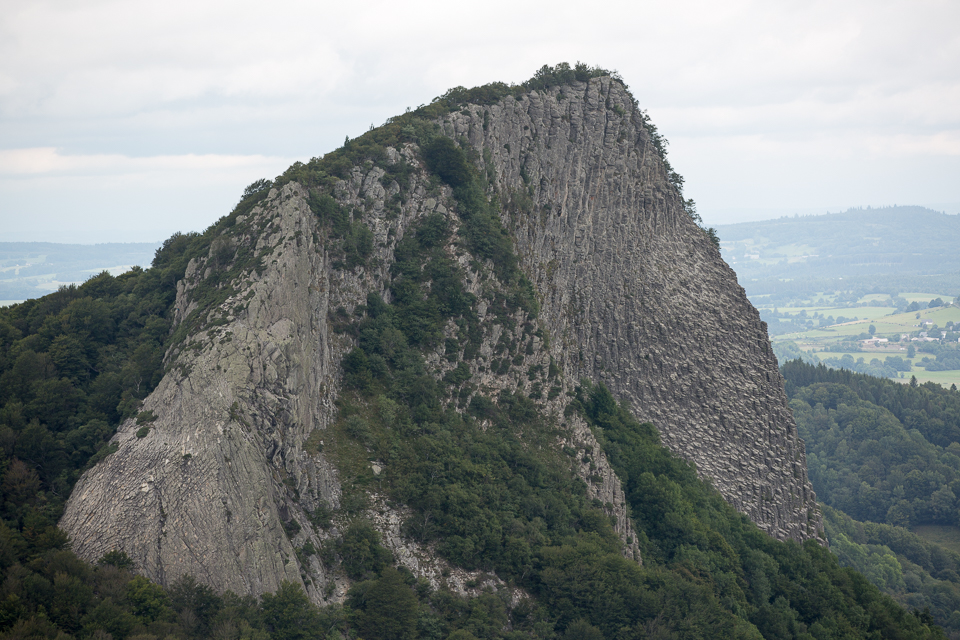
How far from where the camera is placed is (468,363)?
2702 inches

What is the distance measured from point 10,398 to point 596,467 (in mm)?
50026

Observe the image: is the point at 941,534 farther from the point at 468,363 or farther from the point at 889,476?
the point at 468,363

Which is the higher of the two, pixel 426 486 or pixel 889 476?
pixel 426 486

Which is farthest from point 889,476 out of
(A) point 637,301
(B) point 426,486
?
(B) point 426,486

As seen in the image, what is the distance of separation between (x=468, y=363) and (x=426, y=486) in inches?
599

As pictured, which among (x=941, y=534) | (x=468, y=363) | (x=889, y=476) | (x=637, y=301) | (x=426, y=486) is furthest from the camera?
(x=889, y=476)

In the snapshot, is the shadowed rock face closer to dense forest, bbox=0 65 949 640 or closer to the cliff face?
the cliff face

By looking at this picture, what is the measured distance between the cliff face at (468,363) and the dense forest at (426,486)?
1.52 metres

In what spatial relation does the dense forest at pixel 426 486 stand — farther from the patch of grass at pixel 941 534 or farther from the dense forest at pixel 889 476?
the patch of grass at pixel 941 534

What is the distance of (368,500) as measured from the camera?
5362cm

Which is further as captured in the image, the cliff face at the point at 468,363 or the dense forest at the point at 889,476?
the dense forest at the point at 889,476

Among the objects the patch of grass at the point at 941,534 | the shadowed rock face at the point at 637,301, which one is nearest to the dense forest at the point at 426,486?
the shadowed rock face at the point at 637,301

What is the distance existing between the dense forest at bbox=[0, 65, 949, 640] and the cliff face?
1520 millimetres

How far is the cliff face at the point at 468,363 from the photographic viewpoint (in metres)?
44.2
